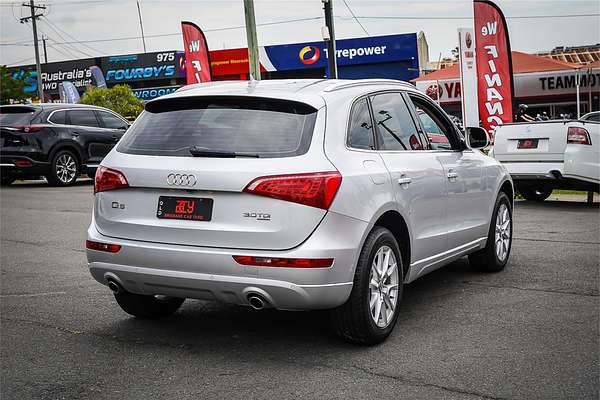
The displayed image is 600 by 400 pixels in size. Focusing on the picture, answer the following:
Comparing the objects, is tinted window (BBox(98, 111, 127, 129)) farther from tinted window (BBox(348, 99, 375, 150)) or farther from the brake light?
tinted window (BBox(348, 99, 375, 150))

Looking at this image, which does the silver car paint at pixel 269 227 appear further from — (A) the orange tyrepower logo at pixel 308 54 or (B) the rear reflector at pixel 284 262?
(A) the orange tyrepower logo at pixel 308 54

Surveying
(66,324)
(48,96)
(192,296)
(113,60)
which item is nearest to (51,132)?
(66,324)

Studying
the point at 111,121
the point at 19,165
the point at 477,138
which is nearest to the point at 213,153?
the point at 477,138

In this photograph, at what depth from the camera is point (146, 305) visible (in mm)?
5543

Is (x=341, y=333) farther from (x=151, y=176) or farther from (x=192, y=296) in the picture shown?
(x=151, y=176)

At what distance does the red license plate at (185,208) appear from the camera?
4609 mm

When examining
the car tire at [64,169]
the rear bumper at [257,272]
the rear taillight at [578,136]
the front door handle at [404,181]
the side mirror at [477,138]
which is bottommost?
the car tire at [64,169]

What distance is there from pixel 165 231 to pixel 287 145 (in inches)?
34.4

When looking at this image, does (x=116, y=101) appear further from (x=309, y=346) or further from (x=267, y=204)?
(x=267, y=204)

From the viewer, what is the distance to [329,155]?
15.3ft

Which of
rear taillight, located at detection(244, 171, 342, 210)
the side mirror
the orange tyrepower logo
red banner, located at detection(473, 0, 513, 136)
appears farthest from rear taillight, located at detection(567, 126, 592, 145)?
the orange tyrepower logo

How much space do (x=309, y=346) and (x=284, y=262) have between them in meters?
0.75

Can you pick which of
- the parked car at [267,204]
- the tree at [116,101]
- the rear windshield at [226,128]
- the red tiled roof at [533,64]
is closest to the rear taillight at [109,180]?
the parked car at [267,204]

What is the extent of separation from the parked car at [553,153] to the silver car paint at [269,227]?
24.0 ft
